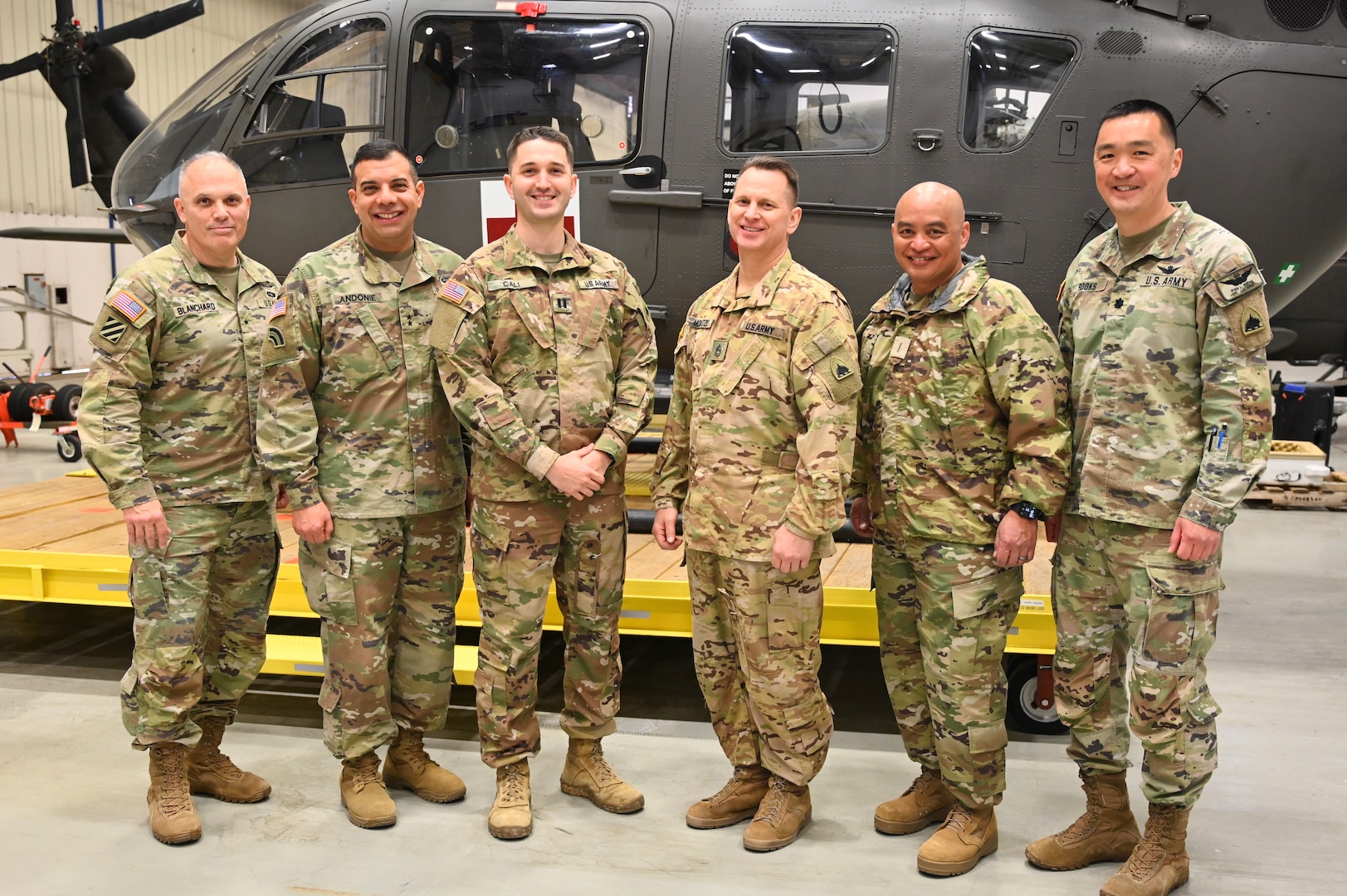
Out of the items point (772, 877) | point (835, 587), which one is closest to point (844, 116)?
point (835, 587)

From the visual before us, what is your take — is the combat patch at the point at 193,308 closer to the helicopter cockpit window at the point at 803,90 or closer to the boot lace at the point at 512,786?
the boot lace at the point at 512,786

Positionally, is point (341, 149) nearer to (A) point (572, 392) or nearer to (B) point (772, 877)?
(A) point (572, 392)

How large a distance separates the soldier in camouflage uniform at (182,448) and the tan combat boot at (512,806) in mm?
819

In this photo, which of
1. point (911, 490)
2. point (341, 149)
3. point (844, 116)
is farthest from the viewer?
point (341, 149)

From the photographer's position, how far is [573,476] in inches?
119

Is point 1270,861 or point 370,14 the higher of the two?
point 370,14

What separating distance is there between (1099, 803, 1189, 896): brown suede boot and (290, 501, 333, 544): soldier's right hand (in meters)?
2.38

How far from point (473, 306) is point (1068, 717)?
2.04 metres

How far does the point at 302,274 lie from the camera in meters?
3.18

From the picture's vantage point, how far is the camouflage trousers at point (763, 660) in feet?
9.74

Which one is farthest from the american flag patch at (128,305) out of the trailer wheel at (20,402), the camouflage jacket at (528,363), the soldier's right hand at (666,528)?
the trailer wheel at (20,402)

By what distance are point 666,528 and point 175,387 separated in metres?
1.56

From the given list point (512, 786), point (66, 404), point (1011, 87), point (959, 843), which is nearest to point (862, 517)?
point (959, 843)

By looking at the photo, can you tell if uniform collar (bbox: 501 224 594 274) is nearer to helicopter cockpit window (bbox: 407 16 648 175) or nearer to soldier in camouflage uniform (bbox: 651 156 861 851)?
soldier in camouflage uniform (bbox: 651 156 861 851)
